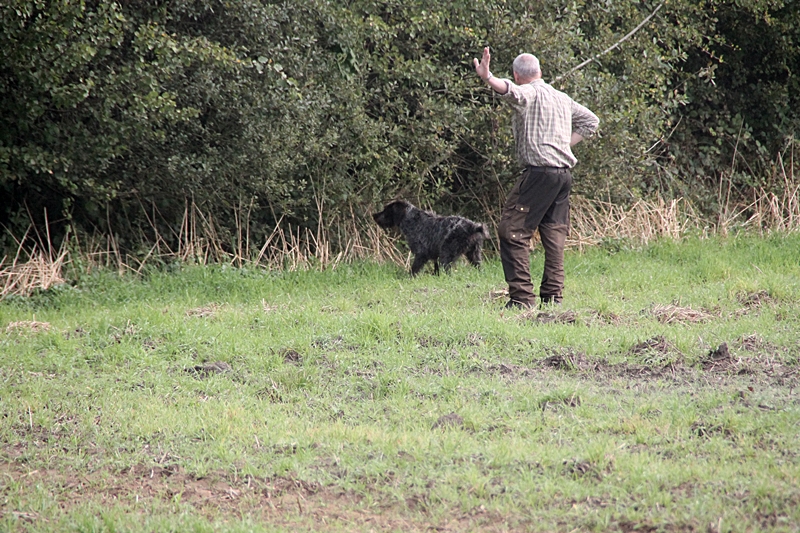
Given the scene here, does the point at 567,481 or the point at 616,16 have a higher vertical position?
the point at 616,16

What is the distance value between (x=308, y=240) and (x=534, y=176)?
190 inches

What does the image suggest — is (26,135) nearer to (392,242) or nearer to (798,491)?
(392,242)

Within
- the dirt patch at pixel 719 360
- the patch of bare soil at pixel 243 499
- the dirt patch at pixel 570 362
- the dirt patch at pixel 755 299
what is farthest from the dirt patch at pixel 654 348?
the patch of bare soil at pixel 243 499

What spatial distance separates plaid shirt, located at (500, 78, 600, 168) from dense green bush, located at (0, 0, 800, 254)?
3324 millimetres

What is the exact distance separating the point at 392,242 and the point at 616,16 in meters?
5.02

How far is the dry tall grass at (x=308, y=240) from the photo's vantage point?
11.0 metres

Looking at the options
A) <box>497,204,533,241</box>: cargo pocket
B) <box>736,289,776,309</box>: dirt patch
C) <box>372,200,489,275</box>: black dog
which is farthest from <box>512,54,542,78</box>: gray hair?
Result: <box>736,289,776,309</box>: dirt patch

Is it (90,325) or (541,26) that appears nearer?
(90,325)

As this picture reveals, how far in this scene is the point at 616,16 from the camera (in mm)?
13281

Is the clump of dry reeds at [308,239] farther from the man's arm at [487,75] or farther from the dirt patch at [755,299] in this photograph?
the man's arm at [487,75]

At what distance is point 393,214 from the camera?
437 inches

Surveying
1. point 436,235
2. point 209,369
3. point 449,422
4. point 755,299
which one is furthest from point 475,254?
point 449,422

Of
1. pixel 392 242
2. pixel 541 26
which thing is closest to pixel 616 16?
pixel 541 26

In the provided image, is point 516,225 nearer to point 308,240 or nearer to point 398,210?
point 398,210
